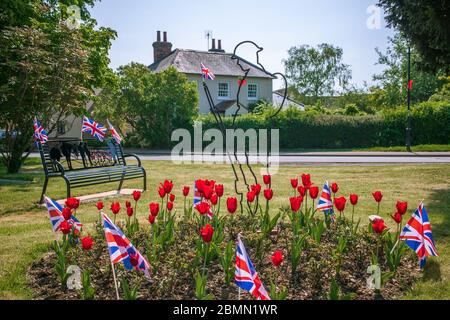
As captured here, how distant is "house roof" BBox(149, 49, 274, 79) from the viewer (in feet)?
135

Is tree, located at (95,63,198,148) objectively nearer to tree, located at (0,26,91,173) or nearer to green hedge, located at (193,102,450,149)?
green hedge, located at (193,102,450,149)

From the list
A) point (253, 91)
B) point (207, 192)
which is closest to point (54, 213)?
point (207, 192)

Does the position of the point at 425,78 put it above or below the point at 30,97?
above

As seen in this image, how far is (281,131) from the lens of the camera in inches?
1190

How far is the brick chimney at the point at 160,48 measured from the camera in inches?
1737

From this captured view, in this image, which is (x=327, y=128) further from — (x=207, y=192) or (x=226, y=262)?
(x=226, y=262)

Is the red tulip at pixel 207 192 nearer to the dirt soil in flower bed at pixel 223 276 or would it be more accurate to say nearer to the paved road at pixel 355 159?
the dirt soil in flower bed at pixel 223 276

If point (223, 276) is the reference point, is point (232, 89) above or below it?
above

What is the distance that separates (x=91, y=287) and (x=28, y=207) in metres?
5.03

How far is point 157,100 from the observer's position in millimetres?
30734

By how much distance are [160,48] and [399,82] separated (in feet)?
85.1

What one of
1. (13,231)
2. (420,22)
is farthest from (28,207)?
(420,22)

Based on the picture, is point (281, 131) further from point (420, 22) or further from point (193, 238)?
point (193, 238)

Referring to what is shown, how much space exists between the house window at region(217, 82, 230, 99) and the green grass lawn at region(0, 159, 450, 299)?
28.7 meters
